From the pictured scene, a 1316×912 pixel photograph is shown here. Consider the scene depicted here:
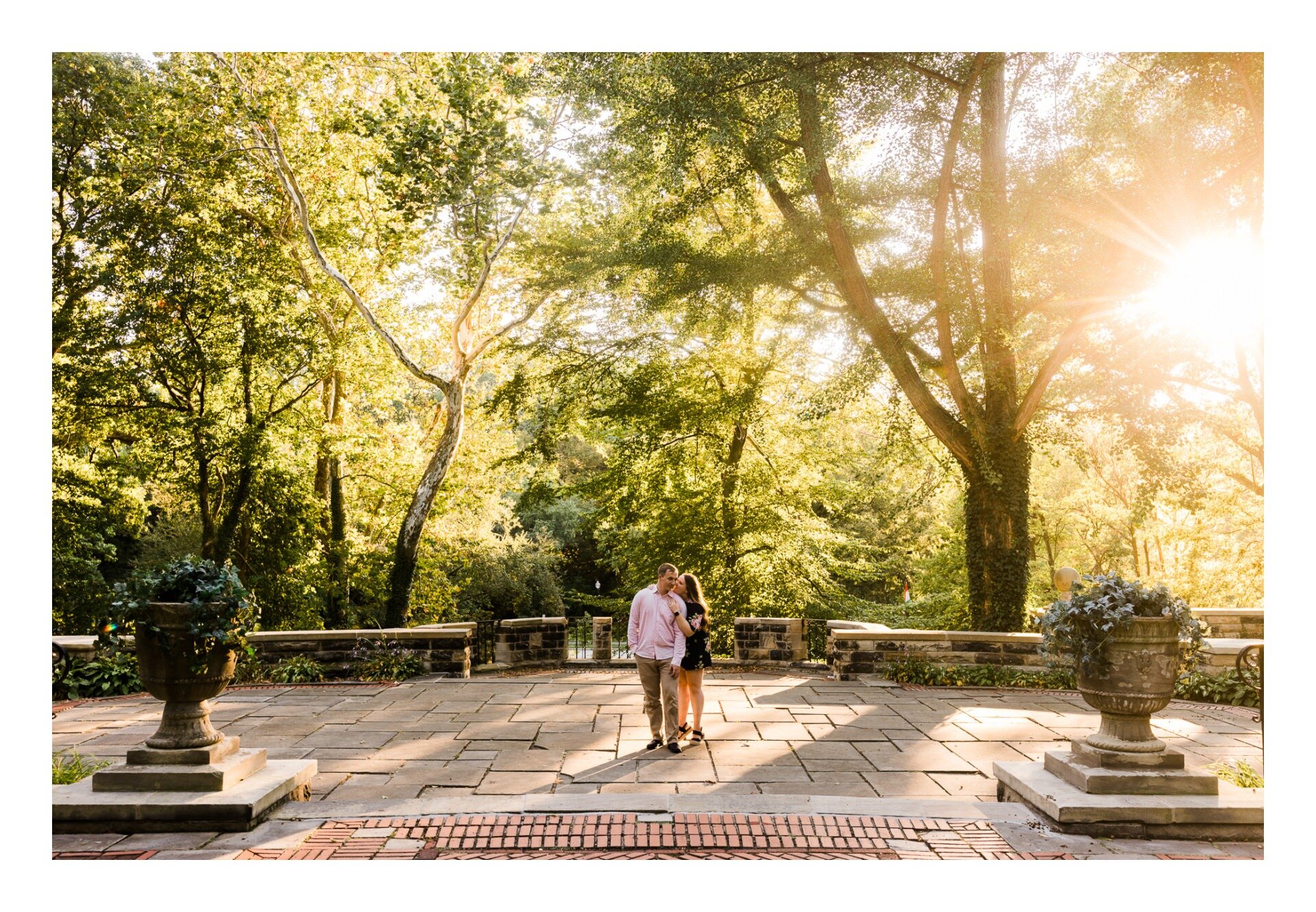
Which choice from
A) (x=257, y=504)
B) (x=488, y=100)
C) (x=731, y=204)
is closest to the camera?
(x=488, y=100)

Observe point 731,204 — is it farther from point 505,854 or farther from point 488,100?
point 505,854

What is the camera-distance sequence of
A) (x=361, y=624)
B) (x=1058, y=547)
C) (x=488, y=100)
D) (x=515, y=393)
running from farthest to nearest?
(x=1058, y=547), (x=361, y=624), (x=515, y=393), (x=488, y=100)

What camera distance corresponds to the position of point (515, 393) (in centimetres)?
1420

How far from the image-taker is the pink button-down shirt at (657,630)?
616cm

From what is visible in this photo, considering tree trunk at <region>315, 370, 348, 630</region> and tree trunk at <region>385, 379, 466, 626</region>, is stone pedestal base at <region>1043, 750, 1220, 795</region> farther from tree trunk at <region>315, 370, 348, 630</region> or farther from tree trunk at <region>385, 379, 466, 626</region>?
tree trunk at <region>315, 370, 348, 630</region>

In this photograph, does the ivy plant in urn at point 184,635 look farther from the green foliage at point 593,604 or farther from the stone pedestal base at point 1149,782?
the green foliage at point 593,604

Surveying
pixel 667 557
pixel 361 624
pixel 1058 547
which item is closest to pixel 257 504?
pixel 361 624

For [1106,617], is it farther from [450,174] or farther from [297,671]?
[450,174]

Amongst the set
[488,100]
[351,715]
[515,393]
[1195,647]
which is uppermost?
[488,100]

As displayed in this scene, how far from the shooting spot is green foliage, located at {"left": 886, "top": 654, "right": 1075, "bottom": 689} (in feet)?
30.1

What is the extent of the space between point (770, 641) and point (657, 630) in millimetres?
5730

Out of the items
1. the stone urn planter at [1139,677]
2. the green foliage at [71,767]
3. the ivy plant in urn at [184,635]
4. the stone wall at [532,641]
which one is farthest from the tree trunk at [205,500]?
the stone urn planter at [1139,677]

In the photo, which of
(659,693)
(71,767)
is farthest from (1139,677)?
(71,767)
